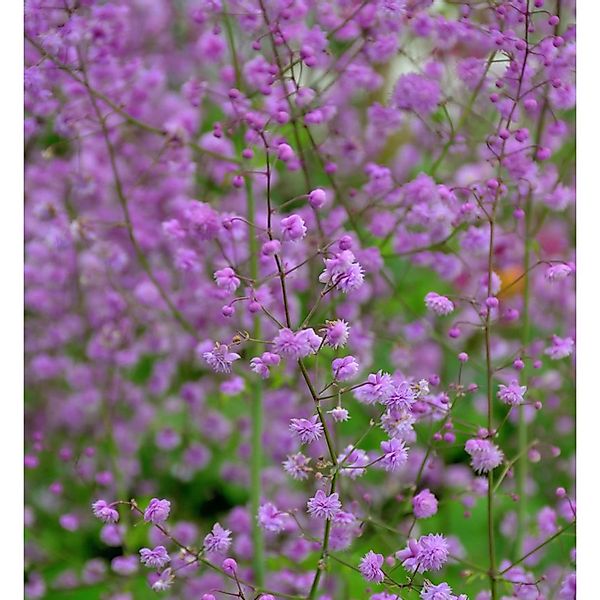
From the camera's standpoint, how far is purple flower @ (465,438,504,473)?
103 cm

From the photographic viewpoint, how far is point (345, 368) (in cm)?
94

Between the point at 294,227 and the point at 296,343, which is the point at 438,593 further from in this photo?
the point at 294,227

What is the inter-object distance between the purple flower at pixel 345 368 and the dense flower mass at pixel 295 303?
0.05 feet

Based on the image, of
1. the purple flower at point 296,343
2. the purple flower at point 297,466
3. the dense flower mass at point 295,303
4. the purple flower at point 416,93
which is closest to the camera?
the purple flower at point 296,343

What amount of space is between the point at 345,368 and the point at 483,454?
22 cm

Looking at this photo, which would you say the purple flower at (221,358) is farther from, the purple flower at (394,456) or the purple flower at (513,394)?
Answer: the purple flower at (513,394)

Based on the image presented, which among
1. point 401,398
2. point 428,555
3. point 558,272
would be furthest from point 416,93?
point 428,555

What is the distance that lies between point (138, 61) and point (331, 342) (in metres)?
0.87

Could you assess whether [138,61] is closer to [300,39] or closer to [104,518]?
[300,39]

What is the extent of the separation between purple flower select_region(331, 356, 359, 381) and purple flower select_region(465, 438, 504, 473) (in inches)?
7.6

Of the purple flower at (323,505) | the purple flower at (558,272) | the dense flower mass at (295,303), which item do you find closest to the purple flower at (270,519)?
the dense flower mass at (295,303)

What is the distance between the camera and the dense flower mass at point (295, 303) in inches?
42.7
